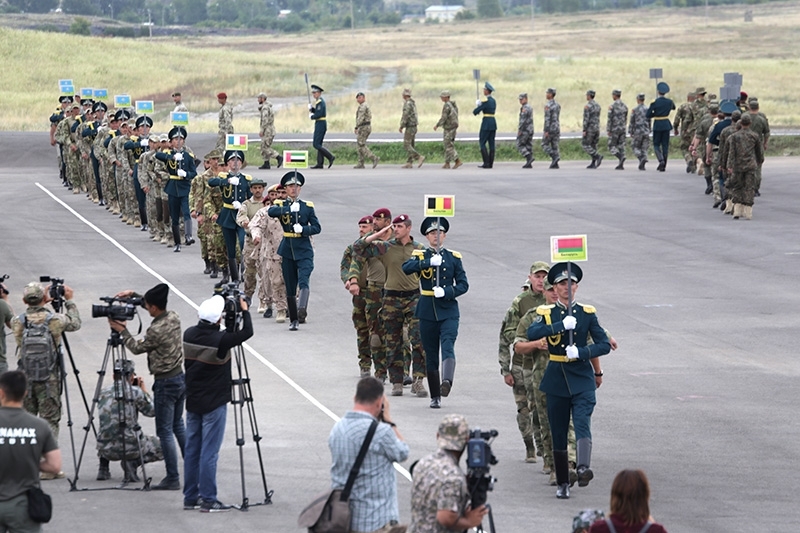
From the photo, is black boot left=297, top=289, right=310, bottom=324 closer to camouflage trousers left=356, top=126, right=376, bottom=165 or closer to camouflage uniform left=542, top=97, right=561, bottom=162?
camouflage uniform left=542, top=97, right=561, bottom=162

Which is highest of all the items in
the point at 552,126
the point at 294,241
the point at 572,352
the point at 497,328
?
the point at 572,352

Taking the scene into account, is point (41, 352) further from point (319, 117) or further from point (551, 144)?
point (551, 144)

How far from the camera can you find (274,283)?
67.6 feet

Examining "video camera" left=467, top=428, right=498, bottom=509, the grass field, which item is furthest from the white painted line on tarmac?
the grass field

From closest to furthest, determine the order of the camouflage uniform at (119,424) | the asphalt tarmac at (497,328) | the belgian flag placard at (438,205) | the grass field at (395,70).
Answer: the asphalt tarmac at (497,328), the camouflage uniform at (119,424), the belgian flag placard at (438,205), the grass field at (395,70)

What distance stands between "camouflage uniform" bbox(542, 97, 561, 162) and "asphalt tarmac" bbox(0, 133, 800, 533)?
146 centimetres

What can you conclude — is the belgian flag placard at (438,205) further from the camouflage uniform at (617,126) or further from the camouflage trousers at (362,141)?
the camouflage trousers at (362,141)

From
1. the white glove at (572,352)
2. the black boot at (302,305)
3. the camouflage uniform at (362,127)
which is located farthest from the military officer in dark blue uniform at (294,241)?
the camouflage uniform at (362,127)

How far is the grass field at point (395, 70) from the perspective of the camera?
6372 centimetres

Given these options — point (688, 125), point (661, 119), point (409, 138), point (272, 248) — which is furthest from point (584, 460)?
point (409, 138)

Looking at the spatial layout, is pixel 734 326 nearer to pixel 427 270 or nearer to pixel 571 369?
pixel 427 270

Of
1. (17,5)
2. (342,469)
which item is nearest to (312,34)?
(17,5)

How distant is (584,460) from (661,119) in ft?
81.9

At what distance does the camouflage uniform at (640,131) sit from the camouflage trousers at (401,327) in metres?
22.2
